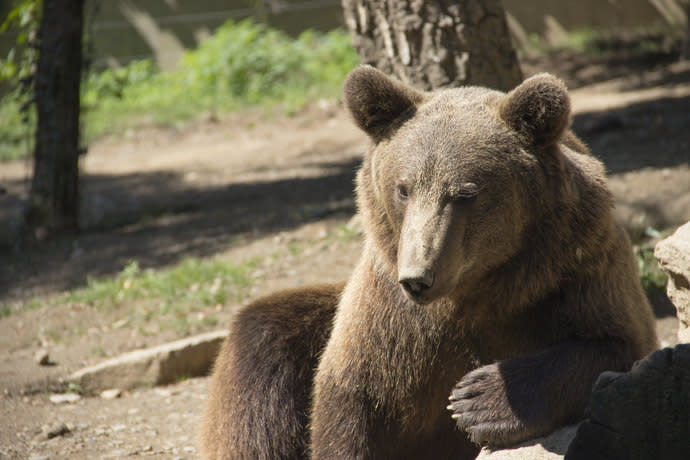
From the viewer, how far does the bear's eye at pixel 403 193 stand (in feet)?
9.07

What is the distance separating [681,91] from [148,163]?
762 centimetres

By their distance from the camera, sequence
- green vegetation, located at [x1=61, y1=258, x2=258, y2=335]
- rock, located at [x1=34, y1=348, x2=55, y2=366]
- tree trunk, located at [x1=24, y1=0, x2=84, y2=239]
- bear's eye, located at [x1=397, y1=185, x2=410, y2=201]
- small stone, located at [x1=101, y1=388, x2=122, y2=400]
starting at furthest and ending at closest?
tree trunk, located at [x1=24, y1=0, x2=84, y2=239] < green vegetation, located at [x1=61, y1=258, x2=258, y2=335] < rock, located at [x1=34, y1=348, x2=55, y2=366] < small stone, located at [x1=101, y1=388, x2=122, y2=400] < bear's eye, located at [x1=397, y1=185, x2=410, y2=201]

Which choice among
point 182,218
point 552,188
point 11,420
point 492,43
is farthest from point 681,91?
point 11,420

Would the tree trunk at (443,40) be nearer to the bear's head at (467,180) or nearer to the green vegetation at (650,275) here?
the green vegetation at (650,275)

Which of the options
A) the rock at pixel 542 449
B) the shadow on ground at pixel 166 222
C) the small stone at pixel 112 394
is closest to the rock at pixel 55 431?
the small stone at pixel 112 394

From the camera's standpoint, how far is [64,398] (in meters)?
4.92

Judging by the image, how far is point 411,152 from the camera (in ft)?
9.22

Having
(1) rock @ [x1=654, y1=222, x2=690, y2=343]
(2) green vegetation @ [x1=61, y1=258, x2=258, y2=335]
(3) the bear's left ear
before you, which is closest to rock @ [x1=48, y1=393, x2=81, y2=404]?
(2) green vegetation @ [x1=61, y1=258, x2=258, y2=335]

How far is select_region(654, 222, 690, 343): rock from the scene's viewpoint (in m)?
3.23

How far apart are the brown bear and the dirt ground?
5.10 feet

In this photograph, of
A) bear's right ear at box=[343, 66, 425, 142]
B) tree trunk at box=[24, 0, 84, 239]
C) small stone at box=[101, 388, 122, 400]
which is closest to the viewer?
bear's right ear at box=[343, 66, 425, 142]

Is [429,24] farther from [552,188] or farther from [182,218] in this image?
[182,218]

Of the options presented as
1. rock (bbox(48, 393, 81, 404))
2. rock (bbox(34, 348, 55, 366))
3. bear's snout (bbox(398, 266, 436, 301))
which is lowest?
rock (bbox(48, 393, 81, 404))

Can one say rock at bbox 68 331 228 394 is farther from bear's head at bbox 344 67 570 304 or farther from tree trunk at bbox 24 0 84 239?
tree trunk at bbox 24 0 84 239
